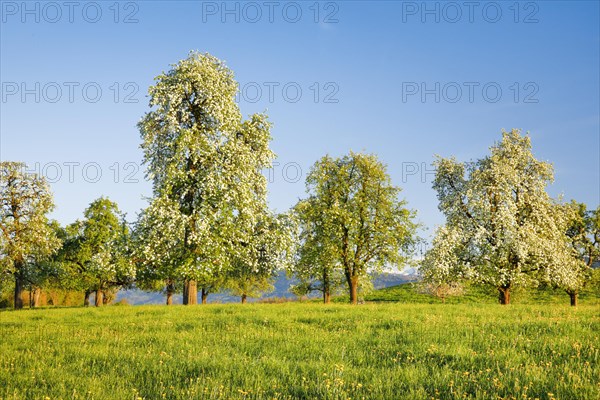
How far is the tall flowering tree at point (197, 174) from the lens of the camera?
29.4 m

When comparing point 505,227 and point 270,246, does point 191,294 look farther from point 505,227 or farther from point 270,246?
point 505,227

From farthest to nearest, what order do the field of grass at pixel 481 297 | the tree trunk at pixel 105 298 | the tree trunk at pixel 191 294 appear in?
the tree trunk at pixel 105 298, the field of grass at pixel 481 297, the tree trunk at pixel 191 294

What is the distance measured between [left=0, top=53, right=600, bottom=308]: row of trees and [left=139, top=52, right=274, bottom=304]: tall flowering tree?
0.09 m

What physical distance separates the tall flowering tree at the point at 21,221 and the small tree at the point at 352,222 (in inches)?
1146

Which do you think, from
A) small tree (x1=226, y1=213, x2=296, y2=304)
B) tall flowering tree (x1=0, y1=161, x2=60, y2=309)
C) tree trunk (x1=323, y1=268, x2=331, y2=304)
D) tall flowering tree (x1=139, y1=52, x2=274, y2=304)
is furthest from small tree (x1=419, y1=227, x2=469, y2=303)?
tall flowering tree (x1=0, y1=161, x2=60, y2=309)

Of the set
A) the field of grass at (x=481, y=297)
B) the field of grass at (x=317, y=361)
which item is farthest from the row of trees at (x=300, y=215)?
the field of grass at (x=317, y=361)

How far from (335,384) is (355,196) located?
105ft

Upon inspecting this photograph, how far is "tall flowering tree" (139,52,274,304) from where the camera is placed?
2944cm

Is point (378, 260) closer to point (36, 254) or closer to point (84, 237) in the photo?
point (36, 254)

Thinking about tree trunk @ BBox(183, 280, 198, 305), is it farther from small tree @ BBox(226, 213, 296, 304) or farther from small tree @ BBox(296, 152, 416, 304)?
small tree @ BBox(296, 152, 416, 304)

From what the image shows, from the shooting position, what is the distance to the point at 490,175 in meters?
35.3

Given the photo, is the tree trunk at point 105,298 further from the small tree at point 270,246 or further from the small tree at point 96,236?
the small tree at point 270,246

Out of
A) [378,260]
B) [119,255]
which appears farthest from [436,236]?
[119,255]

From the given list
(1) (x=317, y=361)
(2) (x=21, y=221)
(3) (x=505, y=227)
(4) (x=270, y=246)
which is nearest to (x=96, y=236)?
(2) (x=21, y=221)
